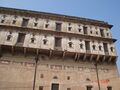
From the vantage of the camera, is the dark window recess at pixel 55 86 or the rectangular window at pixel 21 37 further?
the rectangular window at pixel 21 37

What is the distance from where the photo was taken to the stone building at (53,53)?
18516 mm

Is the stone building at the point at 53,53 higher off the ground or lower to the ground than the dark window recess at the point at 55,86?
higher

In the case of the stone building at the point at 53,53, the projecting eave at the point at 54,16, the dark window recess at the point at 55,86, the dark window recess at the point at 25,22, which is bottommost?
the dark window recess at the point at 55,86

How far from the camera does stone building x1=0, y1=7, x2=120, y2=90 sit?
60.7 feet

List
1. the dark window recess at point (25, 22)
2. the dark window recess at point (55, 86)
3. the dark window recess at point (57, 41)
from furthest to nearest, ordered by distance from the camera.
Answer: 1. the dark window recess at point (25, 22)
2. the dark window recess at point (57, 41)
3. the dark window recess at point (55, 86)

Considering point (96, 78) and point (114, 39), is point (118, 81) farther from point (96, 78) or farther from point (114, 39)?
point (114, 39)

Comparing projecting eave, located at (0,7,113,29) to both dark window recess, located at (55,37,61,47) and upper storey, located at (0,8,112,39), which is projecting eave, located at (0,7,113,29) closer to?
upper storey, located at (0,8,112,39)

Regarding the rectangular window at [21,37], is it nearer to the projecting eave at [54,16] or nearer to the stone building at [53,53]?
the stone building at [53,53]

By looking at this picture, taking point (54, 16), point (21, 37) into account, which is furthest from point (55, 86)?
point (54, 16)

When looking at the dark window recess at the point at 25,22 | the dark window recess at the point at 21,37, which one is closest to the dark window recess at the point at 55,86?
the dark window recess at the point at 21,37

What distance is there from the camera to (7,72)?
1809 cm

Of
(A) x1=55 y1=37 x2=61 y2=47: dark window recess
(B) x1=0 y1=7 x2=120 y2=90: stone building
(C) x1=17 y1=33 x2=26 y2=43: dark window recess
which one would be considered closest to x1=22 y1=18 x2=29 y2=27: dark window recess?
(B) x1=0 y1=7 x2=120 y2=90: stone building

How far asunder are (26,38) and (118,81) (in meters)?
14.5

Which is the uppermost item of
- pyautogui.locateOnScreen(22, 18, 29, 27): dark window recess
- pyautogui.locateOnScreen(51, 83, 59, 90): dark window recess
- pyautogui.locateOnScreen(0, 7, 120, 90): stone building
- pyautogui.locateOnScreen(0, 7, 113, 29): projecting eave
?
pyautogui.locateOnScreen(0, 7, 113, 29): projecting eave
